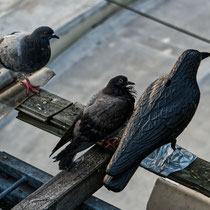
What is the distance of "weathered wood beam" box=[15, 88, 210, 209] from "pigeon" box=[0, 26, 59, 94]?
3.23 ft

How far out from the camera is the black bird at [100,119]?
10.4 feet

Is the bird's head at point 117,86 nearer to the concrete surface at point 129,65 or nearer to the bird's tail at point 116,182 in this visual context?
the bird's tail at point 116,182

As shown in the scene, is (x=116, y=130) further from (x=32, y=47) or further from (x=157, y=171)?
(x=32, y=47)

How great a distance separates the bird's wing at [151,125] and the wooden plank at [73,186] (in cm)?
22

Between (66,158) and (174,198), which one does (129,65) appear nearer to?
(174,198)

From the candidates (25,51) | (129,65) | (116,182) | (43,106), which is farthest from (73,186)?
(129,65)

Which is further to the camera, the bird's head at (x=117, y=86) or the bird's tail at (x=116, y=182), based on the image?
the bird's head at (x=117, y=86)

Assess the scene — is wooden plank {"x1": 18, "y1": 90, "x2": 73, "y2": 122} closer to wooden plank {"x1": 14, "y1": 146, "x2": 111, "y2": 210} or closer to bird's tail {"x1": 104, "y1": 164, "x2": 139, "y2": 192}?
wooden plank {"x1": 14, "y1": 146, "x2": 111, "y2": 210}

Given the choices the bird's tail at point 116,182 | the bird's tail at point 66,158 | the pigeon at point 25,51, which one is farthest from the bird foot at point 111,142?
the pigeon at point 25,51

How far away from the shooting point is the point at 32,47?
432 centimetres

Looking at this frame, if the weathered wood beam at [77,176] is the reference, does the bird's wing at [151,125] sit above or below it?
above

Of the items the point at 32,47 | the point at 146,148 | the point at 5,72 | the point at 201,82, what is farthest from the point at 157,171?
the point at 201,82

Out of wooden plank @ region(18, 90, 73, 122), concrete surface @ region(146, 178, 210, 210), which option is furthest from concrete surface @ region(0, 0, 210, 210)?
wooden plank @ region(18, 90, 73, 122)

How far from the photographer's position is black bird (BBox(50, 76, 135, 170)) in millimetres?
3166
